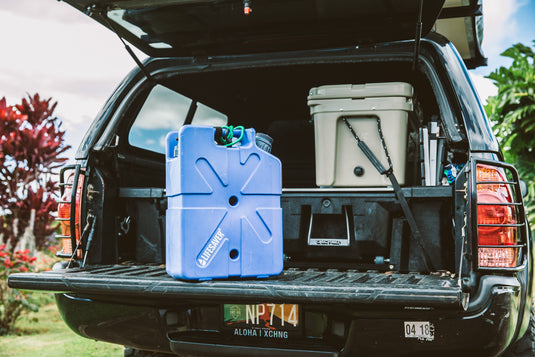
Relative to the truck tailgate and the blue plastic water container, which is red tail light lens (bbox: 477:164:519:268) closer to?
the truck tailgate

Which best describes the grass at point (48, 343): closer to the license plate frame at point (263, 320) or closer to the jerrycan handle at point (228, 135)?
the license plate frame at point (263, 320)

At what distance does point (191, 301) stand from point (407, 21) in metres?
1.79

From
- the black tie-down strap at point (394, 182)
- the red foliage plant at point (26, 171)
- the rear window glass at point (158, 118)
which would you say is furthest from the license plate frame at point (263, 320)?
the red foliage plant at point (26, 171)

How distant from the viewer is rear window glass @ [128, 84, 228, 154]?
3.44 meters

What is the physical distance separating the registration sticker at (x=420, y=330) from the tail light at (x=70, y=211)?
1727mm

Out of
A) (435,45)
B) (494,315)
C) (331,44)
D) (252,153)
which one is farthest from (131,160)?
(494,315)

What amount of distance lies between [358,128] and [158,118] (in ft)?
4.24

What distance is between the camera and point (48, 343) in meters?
4.89

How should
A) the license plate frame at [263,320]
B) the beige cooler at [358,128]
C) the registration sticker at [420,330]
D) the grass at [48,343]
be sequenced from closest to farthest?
the registration sticker at [420,330]
the license plate frame at [263,320]
the beige cooler at [358,128]
the grass at [48,343]

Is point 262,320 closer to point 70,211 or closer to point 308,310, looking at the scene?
point 308,310

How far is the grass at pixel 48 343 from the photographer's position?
4.53m

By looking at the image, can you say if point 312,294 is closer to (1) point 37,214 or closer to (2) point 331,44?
(2) point 331,44

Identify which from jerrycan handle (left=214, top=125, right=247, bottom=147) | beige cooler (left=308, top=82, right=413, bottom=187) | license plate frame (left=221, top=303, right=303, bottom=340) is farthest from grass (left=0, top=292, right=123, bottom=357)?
jerrycan handle (left=214, top=125, right=247, bottom=147)

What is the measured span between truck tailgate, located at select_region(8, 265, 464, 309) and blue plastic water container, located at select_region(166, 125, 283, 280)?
0.08 m
